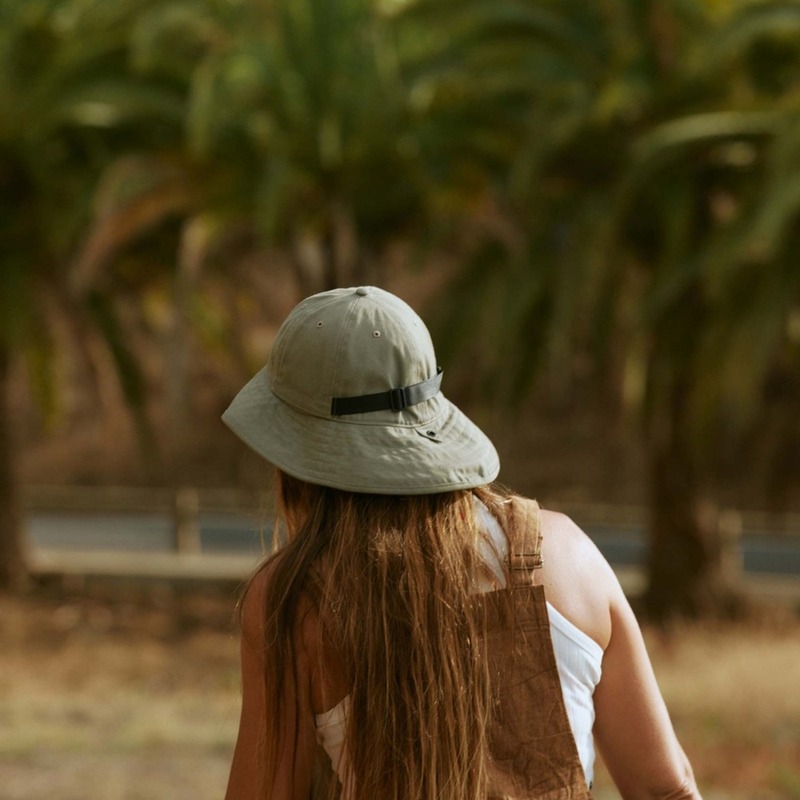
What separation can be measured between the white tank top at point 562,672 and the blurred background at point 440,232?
17.3ft

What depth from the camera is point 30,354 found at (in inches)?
453

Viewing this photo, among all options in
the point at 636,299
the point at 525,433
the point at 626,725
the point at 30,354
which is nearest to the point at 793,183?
the point at 636,299

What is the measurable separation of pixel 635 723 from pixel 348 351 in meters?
0.63

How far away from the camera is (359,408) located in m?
1.72

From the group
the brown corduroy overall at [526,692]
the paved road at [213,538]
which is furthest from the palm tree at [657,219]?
the brown corduroy overall at [526,692]

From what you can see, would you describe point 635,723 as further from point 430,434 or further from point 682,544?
point 682,544

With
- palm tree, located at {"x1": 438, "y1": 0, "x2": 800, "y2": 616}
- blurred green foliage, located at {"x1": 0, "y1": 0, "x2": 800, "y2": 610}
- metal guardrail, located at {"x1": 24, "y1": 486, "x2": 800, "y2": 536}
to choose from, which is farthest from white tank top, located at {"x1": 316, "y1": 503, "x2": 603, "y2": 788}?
metal guardrail, located at {"x1": 24, "y1": 486, "x2": 800, "y2": 536}

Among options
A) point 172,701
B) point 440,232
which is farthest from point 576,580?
point 440,232

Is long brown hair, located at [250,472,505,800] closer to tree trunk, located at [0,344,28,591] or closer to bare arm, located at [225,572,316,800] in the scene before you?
bare arm, located at [225,572,316,800]

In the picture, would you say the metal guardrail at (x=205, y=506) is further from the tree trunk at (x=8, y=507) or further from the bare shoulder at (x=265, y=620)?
the bare shoulder at (x=265, y=620)

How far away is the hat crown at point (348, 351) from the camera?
1.71 m

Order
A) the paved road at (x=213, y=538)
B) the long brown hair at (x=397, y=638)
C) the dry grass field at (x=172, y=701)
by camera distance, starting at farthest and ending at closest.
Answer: the paved road at (x=213, y=538), the dry grass field at (x=172, y=701), the long brown hair at (x=397, y=638)

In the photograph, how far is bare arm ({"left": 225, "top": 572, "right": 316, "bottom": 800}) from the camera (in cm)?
165

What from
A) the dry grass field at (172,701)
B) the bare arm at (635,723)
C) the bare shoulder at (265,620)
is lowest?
the dry grass field at (172,701)
